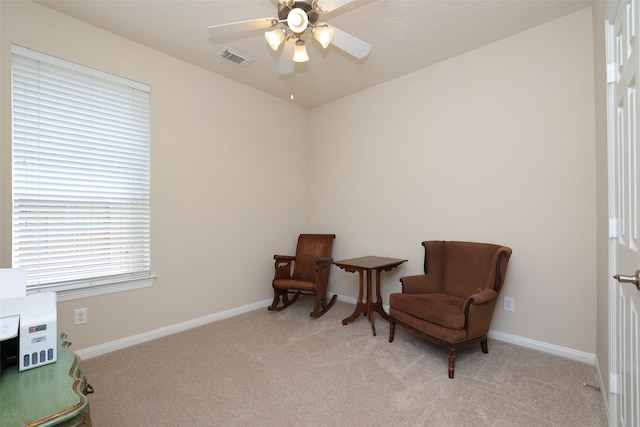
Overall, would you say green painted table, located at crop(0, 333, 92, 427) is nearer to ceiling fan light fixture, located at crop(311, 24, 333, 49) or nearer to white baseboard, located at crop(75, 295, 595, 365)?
white baseboard, located at crop(75, 295, 595, 365)

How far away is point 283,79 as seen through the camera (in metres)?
3.58

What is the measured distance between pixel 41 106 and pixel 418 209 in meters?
3.47

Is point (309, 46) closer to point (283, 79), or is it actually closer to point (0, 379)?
point (283, 79)

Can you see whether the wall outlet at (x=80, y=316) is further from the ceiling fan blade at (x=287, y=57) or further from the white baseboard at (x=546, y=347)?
the white baseboard at (x=546, y=347)

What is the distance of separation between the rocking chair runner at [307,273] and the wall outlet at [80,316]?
1.77 meters

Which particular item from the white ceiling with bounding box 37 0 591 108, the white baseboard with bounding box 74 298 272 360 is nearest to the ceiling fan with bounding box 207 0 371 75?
the white ceiling with bounding box 37 0 591 108

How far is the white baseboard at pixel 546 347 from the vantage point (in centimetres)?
239

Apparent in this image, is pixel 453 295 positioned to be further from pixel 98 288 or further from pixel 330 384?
pixel 98 288

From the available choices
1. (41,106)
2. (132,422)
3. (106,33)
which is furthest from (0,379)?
(106,33)

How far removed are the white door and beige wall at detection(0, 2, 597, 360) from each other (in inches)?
39.4

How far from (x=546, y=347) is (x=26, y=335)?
3374 mm

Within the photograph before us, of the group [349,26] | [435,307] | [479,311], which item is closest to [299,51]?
[349,26]

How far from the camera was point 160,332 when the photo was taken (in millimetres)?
2977

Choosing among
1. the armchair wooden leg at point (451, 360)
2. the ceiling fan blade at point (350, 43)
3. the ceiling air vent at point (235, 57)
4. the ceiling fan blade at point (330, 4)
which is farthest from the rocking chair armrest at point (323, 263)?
the ceiling fan blade at point (330, 4)
